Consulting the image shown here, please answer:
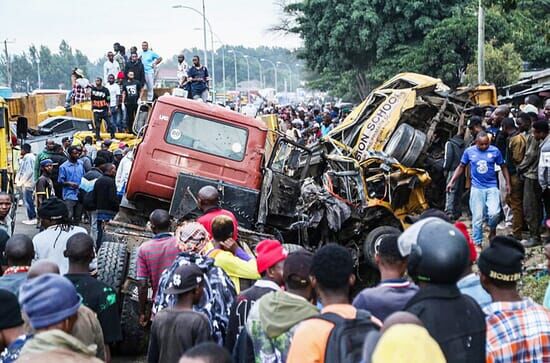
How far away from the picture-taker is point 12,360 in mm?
4348

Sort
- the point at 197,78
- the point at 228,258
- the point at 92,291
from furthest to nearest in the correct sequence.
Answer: the point at 197,78, the point at 228,258, the point at 92,291

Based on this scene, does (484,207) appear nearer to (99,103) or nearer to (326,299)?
(326,299)

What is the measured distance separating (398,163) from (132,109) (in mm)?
10876

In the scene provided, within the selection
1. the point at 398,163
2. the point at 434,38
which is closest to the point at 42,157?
the point at 398,163

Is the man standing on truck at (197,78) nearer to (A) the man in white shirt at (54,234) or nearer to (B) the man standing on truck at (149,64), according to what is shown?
(B) the man standing on truck at (149,64)

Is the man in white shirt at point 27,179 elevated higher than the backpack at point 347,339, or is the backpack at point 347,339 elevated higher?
the backpack at point 347,339

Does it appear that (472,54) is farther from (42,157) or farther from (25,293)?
(25,293)

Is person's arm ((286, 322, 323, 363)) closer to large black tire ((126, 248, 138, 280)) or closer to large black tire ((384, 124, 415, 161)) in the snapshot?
large black tire ((126, 248, 138, 280))

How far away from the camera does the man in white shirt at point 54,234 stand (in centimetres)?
738

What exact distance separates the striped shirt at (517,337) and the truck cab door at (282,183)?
251 inches

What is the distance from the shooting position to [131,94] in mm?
21906

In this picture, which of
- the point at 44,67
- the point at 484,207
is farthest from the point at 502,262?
the point at 44,67

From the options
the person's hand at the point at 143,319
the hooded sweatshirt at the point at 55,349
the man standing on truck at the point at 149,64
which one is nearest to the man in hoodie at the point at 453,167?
the person's hand at the point at 143,319

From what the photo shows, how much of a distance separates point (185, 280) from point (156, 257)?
7.02 feet
